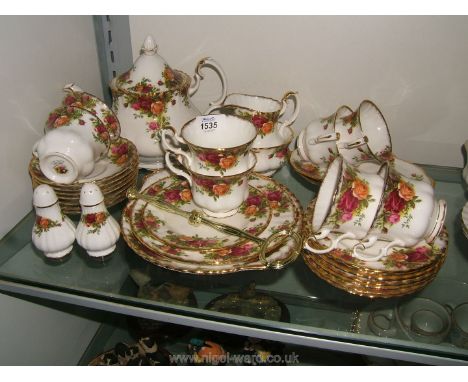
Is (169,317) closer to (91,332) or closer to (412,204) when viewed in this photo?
(412,204)

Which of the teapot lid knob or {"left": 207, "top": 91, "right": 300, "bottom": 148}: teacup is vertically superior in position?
the teapot lid knob

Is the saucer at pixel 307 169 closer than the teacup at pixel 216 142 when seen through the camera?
No

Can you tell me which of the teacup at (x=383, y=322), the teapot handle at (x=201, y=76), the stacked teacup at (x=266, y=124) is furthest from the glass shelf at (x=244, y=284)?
the teapot handle at (x=201, y=76)

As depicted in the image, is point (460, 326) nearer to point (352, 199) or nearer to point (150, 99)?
point (352, 199)

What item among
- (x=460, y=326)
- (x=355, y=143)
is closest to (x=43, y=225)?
(x=355, y=143)

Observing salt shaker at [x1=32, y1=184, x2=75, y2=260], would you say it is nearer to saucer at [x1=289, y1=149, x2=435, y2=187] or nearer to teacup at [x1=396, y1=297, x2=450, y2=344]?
saucer at [x1=289, y1=149, x2=435, y2=187]

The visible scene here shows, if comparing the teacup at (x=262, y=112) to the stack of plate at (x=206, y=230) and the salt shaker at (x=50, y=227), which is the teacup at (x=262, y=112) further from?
the salt shaker at (x=50, y=227)

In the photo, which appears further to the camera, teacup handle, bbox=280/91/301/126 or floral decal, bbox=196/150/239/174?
teacup handle, bbox=280/91/301/126

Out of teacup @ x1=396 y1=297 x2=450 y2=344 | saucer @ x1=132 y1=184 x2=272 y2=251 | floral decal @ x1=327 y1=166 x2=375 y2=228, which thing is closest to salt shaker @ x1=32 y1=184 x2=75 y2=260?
saucer @ x1=132 y1=184 x2=272 y2=251

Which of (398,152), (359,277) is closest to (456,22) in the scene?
(398,152)

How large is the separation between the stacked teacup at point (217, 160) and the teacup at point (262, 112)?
0.06 metres

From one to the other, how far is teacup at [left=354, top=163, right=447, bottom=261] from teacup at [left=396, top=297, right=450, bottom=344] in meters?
0.11

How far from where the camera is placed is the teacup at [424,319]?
0.65 m

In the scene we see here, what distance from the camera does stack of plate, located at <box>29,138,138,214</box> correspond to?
2.53 ft
